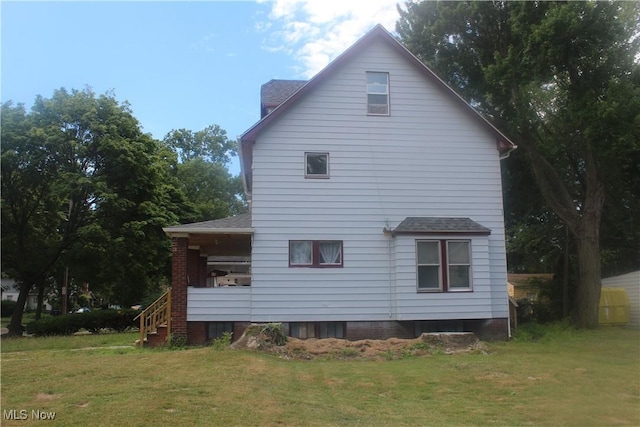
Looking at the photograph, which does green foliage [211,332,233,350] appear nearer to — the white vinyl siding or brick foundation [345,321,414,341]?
the white vinyl siding

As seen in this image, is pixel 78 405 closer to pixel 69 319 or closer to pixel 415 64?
pixel 415 64

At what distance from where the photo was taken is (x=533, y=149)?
821 inches

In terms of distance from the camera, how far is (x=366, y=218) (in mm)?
16391

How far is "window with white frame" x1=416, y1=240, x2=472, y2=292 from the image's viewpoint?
1592 centimetres

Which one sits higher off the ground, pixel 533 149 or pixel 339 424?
pixel 533 149

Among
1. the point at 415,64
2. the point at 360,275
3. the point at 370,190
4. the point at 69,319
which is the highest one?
the point at 415,64

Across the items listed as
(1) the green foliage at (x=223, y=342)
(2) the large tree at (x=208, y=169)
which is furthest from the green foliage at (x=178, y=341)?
(2) the large tree at (x=208, y=169)

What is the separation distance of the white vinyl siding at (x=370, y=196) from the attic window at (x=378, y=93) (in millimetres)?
201

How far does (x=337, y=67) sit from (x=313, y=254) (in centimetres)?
564

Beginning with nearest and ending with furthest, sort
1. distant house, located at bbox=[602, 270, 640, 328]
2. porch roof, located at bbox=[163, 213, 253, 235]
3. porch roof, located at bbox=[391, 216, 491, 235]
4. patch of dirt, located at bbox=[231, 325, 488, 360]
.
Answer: patch of dirt, located at bbox=[231, 325, 488, 360]
porch roof, located at bbox=[163, 213, 253, 235]
porch roof, located at bbox=[391, 216, 491, 235]
distant house, located at bbox=[602, 270, 640, 328]

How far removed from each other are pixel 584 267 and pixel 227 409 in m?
16.0

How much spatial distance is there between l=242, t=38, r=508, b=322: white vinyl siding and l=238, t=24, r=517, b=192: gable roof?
0.20 m

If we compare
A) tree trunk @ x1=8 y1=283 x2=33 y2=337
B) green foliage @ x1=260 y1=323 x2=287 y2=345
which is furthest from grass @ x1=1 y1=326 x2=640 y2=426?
tree trunk @ x1=8 y1=283 x2=33 y2=337

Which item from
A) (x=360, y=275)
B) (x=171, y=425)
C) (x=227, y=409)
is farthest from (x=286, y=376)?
(x=360, y=275)
